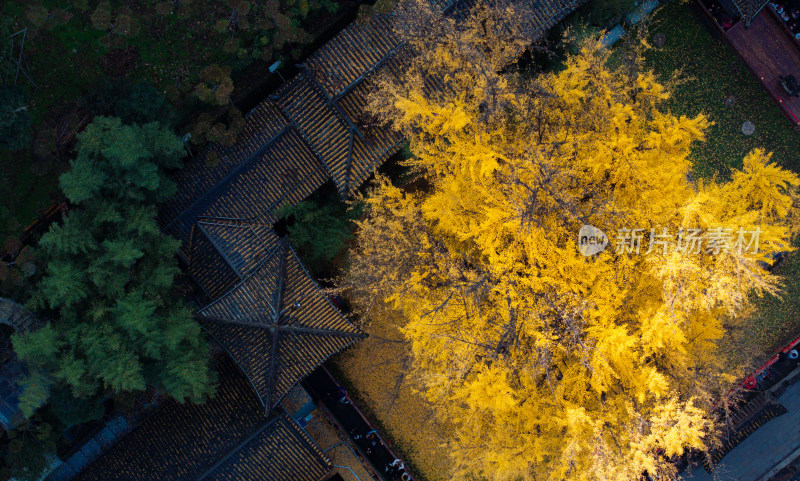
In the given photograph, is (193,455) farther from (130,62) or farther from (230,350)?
(130,62)

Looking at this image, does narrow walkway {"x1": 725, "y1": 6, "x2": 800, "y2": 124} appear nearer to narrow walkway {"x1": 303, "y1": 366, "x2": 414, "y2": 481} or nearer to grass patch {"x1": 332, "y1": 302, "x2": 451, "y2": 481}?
grass patch {"x1": 332, "y1": 302, "x2": 451, "y2": 481}

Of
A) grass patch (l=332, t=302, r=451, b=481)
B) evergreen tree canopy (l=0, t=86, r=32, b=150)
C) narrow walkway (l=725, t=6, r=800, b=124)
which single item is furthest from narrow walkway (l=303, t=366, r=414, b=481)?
narrow walkway (l=725, t=6, r=800, b=124)

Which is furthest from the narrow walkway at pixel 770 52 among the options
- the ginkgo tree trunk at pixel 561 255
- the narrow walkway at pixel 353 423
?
the narrow walkway at pixel 353 423

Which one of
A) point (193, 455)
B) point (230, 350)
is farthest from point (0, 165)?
point (193, 455)

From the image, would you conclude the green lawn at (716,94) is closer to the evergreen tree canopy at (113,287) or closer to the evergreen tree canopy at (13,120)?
the evergreen tree canopy at (113,287)

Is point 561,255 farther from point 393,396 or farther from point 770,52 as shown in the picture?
point 770,52

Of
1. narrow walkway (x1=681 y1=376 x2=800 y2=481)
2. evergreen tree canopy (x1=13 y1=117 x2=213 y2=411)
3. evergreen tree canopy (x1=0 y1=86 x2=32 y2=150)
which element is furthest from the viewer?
narrow walkway (x1=681 y1=376 x2=800 y2=481)
